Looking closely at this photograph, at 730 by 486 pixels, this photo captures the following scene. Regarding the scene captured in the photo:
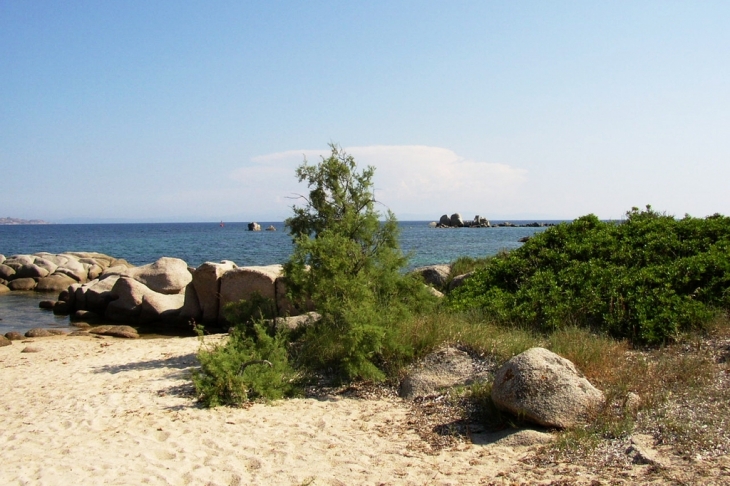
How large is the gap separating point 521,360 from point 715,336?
4439 mm

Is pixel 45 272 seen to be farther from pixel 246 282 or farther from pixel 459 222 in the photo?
pixel 459 222

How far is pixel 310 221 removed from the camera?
11844 mm

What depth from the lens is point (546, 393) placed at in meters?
7.05

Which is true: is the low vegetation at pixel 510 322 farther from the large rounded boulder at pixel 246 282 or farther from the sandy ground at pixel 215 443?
the large rounded boulder at pixel 246 282

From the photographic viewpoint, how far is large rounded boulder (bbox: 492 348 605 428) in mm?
6977

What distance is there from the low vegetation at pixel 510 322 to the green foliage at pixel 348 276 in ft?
0.08

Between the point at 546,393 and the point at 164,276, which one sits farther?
the point at 164,276

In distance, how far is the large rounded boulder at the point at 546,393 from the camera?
6.98m

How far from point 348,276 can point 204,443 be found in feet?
12.9

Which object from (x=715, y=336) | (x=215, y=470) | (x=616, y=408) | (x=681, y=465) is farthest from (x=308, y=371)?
(x=715, y=336)

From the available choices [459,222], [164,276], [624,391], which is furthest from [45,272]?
[459,222]

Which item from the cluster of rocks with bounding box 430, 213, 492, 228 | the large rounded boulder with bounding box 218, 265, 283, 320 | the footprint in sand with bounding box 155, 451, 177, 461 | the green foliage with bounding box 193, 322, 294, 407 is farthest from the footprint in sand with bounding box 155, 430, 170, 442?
the cluster of rocks with bounding box 430, 213, 492, 228

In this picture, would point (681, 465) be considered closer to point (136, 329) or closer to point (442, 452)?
point (442, 452)

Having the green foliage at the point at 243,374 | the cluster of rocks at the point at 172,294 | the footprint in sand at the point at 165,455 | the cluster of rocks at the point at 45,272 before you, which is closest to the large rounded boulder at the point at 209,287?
the cluster of rocks at the point at 172,294
